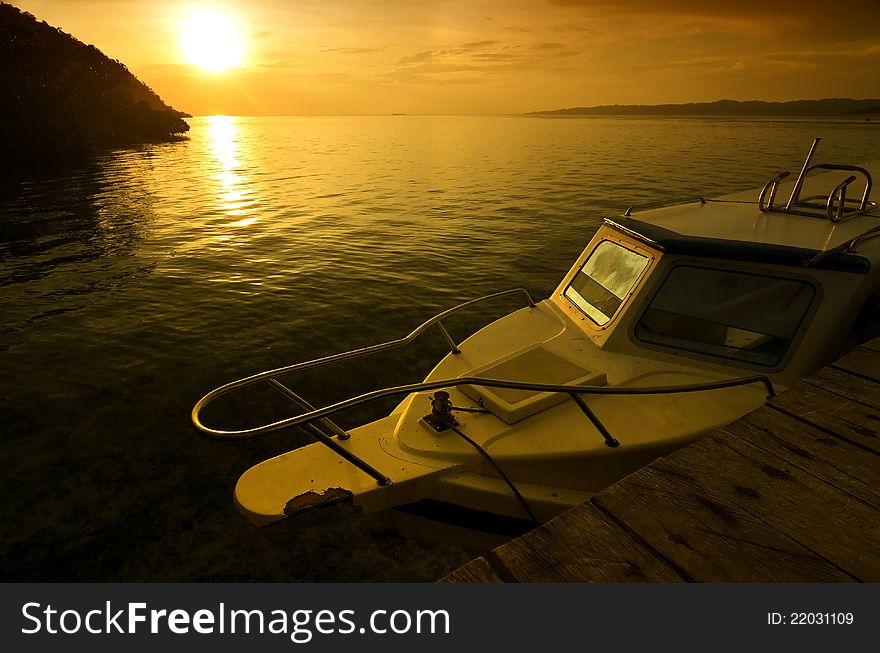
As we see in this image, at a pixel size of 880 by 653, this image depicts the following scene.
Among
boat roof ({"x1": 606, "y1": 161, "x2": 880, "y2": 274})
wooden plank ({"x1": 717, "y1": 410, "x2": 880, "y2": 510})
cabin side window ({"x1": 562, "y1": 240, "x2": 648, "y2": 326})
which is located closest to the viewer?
wooden plank ({"x1": 717, "y1": 410, "x2": 880, "y2": 510})

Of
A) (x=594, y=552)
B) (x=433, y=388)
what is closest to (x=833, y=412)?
(x=594, y=552)

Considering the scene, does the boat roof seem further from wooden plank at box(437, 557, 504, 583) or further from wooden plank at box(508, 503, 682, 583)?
wooden plank at box(437, 557, 504, 583)

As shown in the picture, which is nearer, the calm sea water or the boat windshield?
the boat windshield

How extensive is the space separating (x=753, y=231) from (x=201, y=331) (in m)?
10.9

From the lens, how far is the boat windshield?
16.7 feet

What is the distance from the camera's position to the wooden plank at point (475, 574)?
2.10 metres

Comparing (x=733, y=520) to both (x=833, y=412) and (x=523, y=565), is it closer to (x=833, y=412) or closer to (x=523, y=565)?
(x=523, y=565)

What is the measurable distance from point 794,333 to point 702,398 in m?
1.14

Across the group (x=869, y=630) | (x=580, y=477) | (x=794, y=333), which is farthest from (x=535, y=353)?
(x=869, y=630)

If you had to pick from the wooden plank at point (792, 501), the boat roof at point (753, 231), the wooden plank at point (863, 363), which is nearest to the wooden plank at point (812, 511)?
the wooden plank at point (792, 501)

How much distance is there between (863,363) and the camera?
4.15 meters

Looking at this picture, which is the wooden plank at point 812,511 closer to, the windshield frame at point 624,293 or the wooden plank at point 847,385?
the wooden plank at point 847,385

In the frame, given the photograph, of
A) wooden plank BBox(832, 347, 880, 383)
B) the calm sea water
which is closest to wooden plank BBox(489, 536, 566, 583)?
wooden plank BBox(832, 347, 880, 383)

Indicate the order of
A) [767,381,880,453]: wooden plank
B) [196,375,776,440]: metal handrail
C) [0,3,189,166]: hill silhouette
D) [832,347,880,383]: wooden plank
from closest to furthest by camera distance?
[767,381,880,453]: wooden plank < [196,375,776,440]: metal handrail < [832,347,880,383]: wooden plank < [0,3,189,166]: hill silhouette
